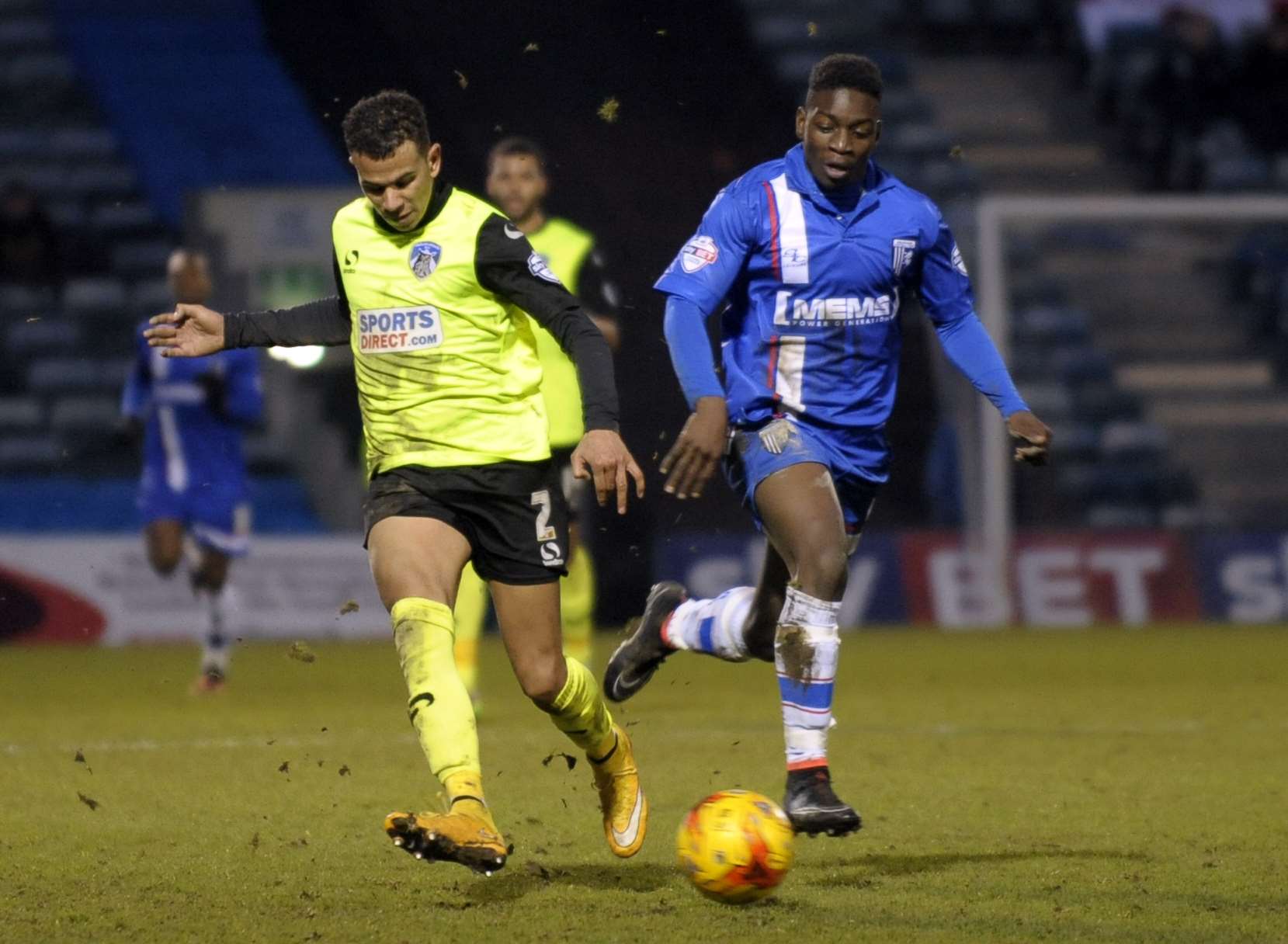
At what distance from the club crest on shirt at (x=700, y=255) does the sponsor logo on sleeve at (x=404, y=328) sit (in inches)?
34.5

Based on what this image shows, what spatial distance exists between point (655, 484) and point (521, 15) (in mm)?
6933

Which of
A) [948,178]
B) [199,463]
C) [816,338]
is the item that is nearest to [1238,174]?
[948,178]

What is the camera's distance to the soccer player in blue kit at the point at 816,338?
558cm

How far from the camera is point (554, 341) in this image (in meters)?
8.60

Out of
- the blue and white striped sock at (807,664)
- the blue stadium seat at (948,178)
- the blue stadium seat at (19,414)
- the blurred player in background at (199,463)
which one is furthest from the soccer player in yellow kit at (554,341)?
the blue stadium seat at (948,178)

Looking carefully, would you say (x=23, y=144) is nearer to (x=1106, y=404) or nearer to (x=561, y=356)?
(x=1106, y=404)

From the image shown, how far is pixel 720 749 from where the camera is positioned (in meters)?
7.96

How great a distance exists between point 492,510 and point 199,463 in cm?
603

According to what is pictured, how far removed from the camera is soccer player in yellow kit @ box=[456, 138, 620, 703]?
8531 mm

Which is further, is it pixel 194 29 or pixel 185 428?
pixel 194 29

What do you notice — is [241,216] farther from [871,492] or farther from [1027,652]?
[871,492]

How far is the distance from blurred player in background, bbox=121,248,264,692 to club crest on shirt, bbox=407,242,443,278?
228 inches

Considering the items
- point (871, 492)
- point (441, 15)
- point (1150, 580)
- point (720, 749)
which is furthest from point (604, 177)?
point (871, 492)

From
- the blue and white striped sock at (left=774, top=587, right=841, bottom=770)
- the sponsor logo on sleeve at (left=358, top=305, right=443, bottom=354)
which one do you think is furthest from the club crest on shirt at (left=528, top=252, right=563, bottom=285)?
the blue and white striped sock at (left=774, top=587, right=841, bottom=770)
